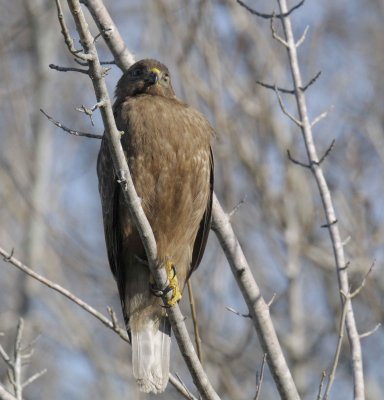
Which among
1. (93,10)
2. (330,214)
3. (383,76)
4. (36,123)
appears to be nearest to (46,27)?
(36,123)

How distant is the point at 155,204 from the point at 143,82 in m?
0.94

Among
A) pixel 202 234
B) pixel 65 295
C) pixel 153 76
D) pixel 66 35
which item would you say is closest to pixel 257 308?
pixel 202 234

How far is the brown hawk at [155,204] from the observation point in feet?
16.2

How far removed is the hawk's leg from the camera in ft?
15.0

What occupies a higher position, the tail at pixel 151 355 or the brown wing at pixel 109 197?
the brown wing at pixel 109 197

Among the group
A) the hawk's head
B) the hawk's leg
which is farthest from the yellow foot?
the hawk's head

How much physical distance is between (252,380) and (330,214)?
14.0ft

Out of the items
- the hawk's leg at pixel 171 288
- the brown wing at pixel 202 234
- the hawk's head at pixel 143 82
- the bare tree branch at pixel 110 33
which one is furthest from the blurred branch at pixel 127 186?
the hawk's head at pixel 143 82

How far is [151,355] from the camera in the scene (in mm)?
5145

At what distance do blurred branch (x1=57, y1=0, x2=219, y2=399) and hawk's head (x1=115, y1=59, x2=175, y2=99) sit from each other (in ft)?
4.87

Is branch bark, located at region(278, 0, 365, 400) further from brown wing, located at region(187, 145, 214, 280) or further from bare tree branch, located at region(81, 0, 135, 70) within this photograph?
bare tree branch, located at region(81, 0, 135, 70)

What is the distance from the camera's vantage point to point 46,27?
1036 cm

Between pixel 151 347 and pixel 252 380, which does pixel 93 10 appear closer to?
pixel 151 347

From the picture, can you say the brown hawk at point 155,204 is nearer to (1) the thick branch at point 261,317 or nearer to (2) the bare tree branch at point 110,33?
(2) the bare tree branch at point 110,33
